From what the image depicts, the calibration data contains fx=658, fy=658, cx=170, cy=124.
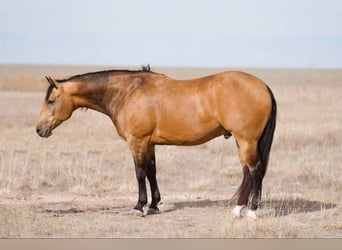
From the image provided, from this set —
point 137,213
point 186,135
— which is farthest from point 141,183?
point 186,135

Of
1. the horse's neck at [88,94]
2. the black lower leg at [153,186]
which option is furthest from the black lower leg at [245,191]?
the horse's neck at [88,94]

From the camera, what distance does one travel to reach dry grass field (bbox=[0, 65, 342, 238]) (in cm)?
695

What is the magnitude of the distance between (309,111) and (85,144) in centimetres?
760

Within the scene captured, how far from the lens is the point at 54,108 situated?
25.1ft

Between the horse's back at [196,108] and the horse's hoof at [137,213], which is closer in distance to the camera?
the horse's back at [196,108]

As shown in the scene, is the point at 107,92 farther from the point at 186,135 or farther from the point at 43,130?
the point at 186,135

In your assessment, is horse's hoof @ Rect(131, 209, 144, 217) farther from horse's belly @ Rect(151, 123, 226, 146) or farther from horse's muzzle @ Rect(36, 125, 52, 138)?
horse's muzzle @ Rect(36, 125, 52, 138)

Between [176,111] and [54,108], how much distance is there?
1.43 meters

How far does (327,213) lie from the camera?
→ 7.71m

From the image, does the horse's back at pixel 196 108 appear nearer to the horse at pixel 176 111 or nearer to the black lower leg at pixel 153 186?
the horse at pixel 176 111

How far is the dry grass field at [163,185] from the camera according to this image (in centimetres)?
695

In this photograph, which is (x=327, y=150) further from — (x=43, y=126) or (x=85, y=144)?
(x=43, y=126)

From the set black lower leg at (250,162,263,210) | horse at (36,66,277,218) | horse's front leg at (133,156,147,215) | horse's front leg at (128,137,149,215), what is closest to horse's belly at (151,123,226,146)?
horse at (36,66,277,218)

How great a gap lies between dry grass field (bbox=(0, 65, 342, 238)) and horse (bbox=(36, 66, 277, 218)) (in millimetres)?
501
